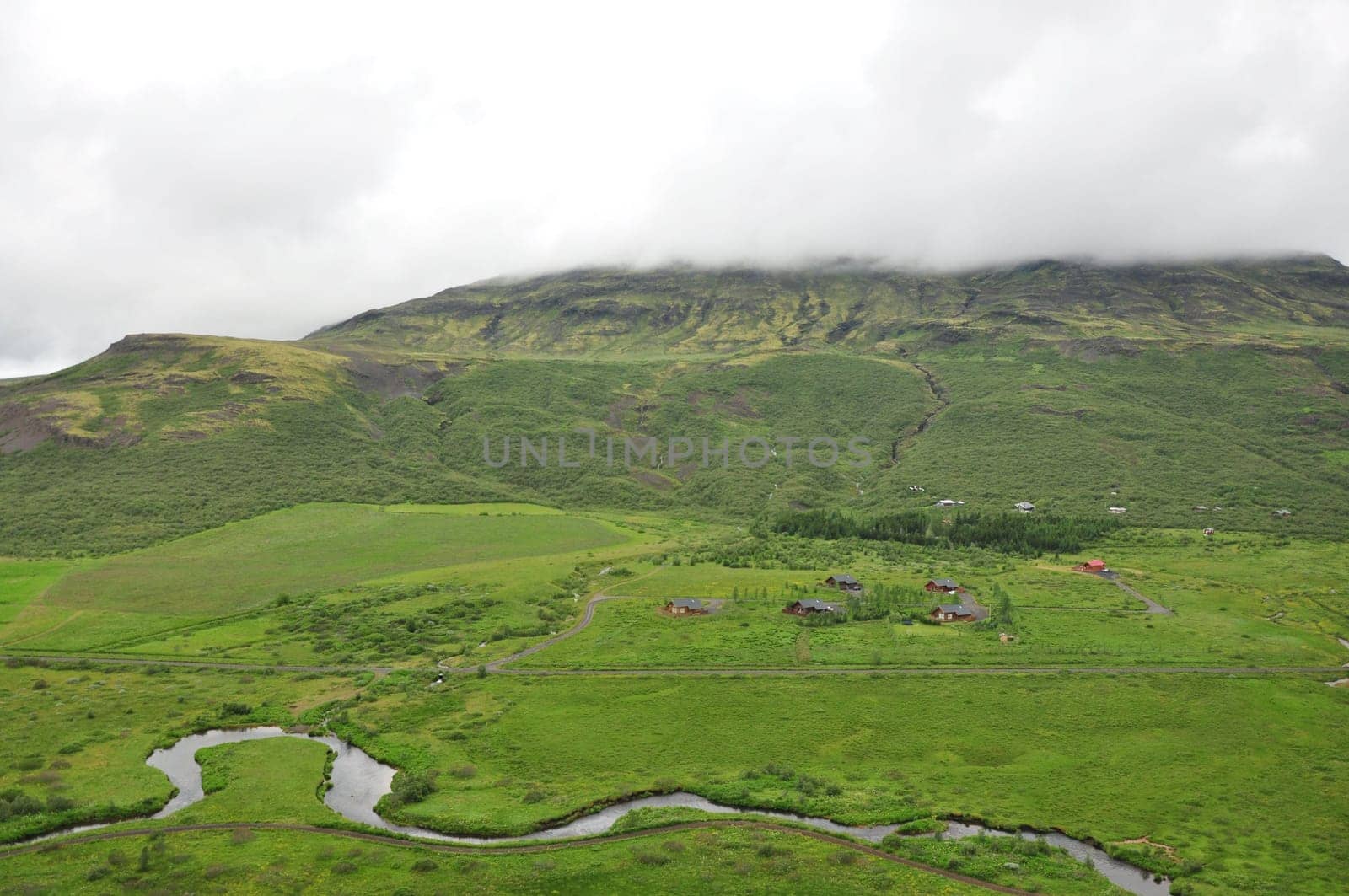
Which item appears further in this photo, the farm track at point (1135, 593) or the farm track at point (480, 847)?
the farm track at point (1135, 593)

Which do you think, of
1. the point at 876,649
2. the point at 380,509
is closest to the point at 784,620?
the point at 876,649

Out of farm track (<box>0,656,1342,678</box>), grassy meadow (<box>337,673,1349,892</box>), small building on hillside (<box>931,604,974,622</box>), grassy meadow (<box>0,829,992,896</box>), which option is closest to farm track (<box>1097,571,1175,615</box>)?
farm track (<box>0,656,1342,678</box>)

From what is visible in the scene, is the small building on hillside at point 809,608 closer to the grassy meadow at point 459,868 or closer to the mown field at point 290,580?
the mown field at point 290,580

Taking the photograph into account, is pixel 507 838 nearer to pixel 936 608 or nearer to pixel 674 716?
pixel 674 716

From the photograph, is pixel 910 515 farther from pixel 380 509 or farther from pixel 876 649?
pixel 380 509

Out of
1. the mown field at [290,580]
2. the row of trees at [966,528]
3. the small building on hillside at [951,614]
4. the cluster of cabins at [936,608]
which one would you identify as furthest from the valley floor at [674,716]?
the row of trees at [966,528]

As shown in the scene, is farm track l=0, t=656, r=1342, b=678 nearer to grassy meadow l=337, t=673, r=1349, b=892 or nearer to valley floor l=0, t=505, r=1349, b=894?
valley floor l=0, t=505, r=1349, b=894
